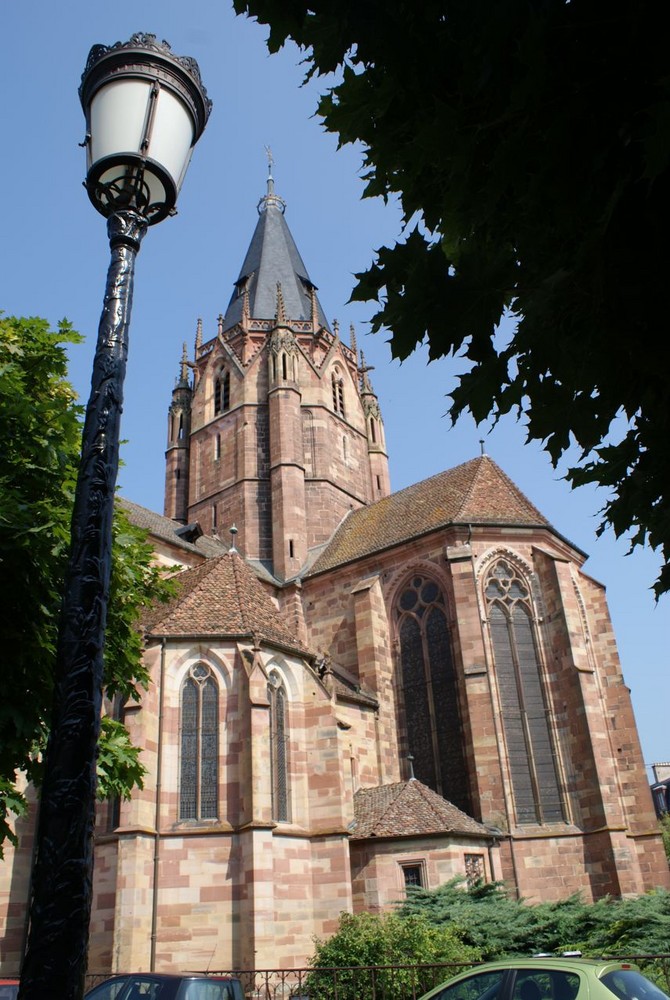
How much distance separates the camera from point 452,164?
8.44 ft

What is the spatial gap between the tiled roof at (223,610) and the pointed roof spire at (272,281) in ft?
70.6

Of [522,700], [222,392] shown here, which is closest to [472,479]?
[522,700]

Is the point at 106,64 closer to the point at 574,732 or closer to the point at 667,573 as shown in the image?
the point at 667,573

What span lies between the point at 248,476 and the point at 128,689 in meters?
24.4

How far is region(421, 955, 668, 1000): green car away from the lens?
254 inches

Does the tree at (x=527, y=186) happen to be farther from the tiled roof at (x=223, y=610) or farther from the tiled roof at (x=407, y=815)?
the tiled roof at (x=407, y=815)

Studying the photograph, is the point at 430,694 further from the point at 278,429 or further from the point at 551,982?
the point at 551,982

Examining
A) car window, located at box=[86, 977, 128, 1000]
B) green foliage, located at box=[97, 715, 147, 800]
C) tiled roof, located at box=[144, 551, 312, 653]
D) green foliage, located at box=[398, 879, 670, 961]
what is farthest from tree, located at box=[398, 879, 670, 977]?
car window, located at box=[86, 977, 128, 1000]

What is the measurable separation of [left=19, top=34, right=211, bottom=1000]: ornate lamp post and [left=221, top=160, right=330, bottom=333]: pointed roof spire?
35.8 m

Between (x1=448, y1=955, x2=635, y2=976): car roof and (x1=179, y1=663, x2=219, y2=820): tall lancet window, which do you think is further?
(x1=179, y1=663, x2=219, y2=820): tall lancet window

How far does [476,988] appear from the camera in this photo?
23.8ft

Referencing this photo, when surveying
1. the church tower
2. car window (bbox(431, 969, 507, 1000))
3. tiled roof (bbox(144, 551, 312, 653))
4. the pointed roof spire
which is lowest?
car window (bbox(431, 969, 507, 1000))

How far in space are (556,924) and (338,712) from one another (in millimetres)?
8841

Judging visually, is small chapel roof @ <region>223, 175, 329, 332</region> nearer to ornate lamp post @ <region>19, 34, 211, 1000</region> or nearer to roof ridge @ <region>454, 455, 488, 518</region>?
roof ridge @ <region>454, 455, 488, 518</region>
